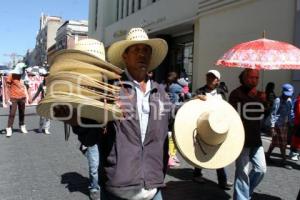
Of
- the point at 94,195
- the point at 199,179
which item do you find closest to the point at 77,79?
the point at 94,195

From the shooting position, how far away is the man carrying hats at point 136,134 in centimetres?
271

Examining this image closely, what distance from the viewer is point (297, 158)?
912 cm

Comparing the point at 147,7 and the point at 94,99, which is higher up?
the point at 147,7

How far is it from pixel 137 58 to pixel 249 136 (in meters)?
2.61

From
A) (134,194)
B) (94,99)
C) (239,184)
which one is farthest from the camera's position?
(239,184)

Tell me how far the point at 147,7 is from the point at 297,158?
19.0m

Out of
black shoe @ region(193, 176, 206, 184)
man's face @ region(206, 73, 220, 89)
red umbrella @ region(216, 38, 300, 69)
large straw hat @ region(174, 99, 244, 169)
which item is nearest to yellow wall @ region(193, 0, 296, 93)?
black shoe @ region(193, 176, 206, 184)

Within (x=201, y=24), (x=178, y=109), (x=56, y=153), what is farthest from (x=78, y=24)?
(x=178, y=109)

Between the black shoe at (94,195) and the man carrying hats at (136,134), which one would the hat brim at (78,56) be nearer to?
the man carrying hats at (136,134)

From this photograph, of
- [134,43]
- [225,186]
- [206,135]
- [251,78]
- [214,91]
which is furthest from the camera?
[225,186]

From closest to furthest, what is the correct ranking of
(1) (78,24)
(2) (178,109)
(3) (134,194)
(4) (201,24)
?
(3) (134,194), (2) (178,109), (4) (201,24), (1) (78,24)

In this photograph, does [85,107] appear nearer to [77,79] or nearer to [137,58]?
[77,79]

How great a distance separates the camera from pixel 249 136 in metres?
5.16

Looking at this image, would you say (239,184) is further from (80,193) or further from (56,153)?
(56,153)
